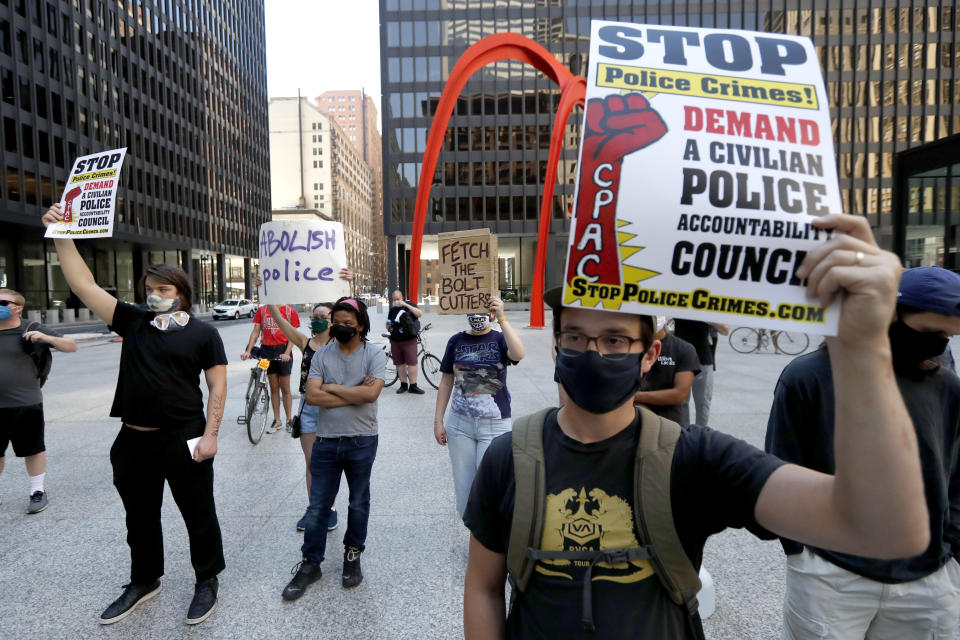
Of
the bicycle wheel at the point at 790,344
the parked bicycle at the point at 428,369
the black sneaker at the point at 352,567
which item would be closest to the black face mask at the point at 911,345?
the black sneaker at the point at 352,567

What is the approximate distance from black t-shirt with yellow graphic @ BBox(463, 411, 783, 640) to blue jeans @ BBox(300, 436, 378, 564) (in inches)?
102

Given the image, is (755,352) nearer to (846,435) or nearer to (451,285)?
(451,285)

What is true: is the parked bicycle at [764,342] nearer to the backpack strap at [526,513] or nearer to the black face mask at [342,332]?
the black face mask at [342,332]

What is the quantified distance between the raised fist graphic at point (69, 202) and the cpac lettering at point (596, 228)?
3930mm

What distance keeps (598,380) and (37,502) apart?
231 inches

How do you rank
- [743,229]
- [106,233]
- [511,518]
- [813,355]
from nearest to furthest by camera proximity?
[743,229] → [511,518] → [813,355] → [106,233]

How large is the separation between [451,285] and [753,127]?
3.01 m

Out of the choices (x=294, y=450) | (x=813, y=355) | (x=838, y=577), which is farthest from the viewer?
(x=294, y=450)

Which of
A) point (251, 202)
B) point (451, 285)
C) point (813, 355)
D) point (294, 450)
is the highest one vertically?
point (251, 202)

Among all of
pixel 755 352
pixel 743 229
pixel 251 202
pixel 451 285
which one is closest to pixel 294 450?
pixel 451 285

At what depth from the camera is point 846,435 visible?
0.99m

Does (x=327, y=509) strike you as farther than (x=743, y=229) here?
Yes

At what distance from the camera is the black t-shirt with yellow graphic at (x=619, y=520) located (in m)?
1.38

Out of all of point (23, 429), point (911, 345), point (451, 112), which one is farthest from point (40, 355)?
point (911, 345)
